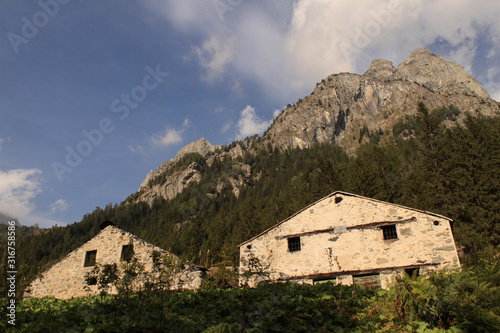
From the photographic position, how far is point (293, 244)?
18.7m

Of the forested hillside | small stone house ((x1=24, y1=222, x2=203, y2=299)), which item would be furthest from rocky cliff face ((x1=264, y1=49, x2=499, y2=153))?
small stone house ((x1=24, y1=222, x2=203, y2=299))

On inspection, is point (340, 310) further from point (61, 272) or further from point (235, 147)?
point (235, 147)

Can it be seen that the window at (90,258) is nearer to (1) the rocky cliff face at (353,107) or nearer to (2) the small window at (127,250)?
(2) the small window at (127,250)

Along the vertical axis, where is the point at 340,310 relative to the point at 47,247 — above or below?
below

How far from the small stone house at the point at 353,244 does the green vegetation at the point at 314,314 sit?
27.0ft

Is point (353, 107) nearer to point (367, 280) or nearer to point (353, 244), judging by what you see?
point (353, 244)

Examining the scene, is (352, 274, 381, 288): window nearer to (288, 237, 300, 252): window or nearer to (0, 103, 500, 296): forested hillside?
(288, 237, 300, 252): window

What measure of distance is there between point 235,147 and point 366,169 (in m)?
135

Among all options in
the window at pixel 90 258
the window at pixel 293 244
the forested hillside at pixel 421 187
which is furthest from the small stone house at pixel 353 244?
the window at pixel 90 258

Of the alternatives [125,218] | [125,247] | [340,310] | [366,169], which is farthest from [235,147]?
[340,310]

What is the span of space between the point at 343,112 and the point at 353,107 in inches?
370

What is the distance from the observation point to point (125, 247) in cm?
1942

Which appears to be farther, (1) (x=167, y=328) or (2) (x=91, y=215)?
(2) (x=91, y=215)

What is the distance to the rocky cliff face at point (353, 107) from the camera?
515ft
